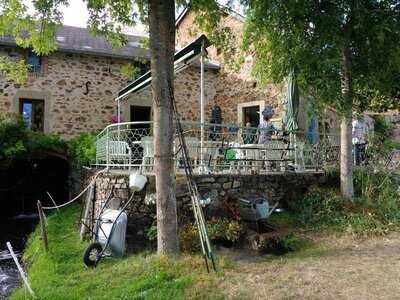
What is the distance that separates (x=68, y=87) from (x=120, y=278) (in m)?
9.91

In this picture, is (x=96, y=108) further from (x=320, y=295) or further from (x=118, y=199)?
(x=320, y=295)

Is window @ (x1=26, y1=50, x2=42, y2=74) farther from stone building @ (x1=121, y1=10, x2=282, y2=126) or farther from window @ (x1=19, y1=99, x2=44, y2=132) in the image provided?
stone building @ (x1=121, y1=10, x2=282, y2=126)

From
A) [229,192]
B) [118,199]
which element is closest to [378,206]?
[229,192]

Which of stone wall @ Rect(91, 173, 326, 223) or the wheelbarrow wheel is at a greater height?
stone wall @ Rect(91, 173, 326, 223)

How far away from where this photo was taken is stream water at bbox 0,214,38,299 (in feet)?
21.7

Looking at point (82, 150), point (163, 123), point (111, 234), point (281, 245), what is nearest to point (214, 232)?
point (281, 245)

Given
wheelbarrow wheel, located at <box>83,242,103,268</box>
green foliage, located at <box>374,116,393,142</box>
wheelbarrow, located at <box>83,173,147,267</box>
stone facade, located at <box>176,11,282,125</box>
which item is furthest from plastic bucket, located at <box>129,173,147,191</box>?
green foliage, located at <box>374,116,393,142</box>

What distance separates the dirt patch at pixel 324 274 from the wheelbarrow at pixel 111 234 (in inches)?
77.0

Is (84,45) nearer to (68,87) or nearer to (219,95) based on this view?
(68,87)

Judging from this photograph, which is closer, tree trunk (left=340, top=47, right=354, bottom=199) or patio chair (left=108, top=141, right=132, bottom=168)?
tree trunk (left=340, top=47, right=354, bottom=199)

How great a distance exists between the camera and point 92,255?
6176mm

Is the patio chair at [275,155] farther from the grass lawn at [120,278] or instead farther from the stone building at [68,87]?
the stone building at [68,87]

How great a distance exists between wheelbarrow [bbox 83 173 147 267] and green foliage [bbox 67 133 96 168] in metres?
4.20

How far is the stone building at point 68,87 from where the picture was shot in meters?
13.0
